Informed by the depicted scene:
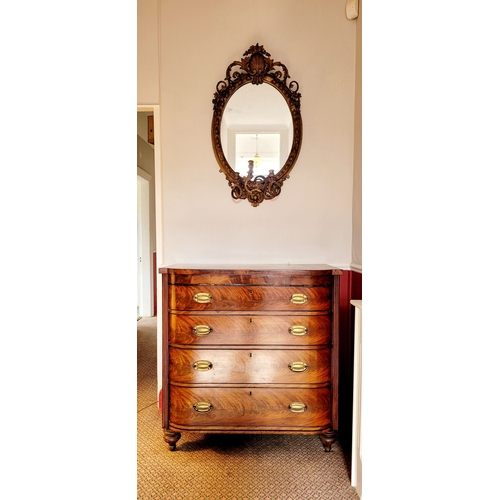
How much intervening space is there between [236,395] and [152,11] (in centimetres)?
258

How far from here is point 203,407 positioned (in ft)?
6.35

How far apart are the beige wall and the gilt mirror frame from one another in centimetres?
6

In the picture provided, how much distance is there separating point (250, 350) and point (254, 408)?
30cm

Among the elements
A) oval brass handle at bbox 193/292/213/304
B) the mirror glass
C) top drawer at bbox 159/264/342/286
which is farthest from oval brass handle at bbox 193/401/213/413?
the mirror glass

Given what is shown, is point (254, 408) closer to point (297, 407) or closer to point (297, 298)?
point (297, 407)

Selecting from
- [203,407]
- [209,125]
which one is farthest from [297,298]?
[209,125]

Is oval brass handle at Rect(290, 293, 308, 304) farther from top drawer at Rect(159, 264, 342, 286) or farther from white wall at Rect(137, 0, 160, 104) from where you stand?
white wall at Rect(137, 0, 160, 104)

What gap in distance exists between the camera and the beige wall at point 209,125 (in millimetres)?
2547

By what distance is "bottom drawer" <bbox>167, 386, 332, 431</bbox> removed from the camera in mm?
1923
